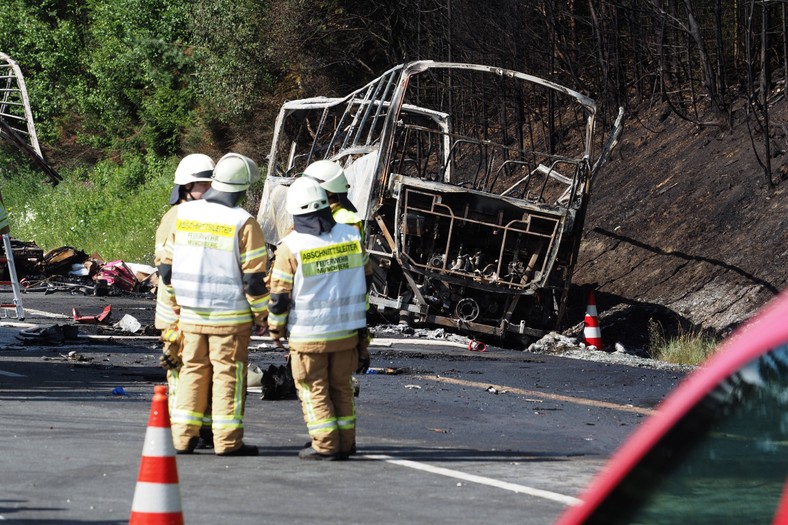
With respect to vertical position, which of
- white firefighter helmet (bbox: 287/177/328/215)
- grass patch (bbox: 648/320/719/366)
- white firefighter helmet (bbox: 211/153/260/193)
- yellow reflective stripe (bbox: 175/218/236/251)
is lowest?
grass patch (bbox: 648/320/719/366)

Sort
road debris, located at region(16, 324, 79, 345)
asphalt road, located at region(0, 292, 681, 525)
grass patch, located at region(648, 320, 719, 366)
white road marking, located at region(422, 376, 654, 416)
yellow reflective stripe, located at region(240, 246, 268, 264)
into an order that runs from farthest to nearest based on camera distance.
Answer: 1. road debris, located at region(16, 324, 79, 345)
2. grass patch, located at region(648, 320, 719, 366)
3. white road marking, located at region(422, 376, 654, 416)
4. yellow reflective stripe, located at region(240, 246, 268, 264)
5. asphalt road, located at region(0, 292, 681, 525)

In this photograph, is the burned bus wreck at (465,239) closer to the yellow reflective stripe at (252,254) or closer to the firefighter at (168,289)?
the firefighter at (168,289)

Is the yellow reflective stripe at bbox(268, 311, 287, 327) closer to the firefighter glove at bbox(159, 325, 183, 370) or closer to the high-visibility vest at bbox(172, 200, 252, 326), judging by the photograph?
the high-visibility vest at bbox(172, 200, 252, 326)

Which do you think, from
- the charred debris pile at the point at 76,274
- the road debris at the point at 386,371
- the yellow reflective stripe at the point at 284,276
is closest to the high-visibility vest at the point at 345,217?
the yellow reflective stripe at the point at 284,276

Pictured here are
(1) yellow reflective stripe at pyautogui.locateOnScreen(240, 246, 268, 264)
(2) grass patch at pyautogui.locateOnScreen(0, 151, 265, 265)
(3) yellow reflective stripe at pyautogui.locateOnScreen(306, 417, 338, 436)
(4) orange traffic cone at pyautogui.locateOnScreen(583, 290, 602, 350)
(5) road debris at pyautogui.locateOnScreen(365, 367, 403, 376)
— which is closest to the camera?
(3) yellow reflective stripe at pyautogui.locateOnScreen(306, 417, 338, 436)

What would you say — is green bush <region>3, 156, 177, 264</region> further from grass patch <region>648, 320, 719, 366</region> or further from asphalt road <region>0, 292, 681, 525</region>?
asphalt road <region>0, 292, 681, 525</region>

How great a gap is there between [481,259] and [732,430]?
14.6 meters

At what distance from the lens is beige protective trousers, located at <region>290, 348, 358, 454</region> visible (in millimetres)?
7754

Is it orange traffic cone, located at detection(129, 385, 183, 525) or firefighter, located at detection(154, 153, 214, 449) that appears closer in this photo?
orange traffic cone, located at detection(129, 385, 183, 525)

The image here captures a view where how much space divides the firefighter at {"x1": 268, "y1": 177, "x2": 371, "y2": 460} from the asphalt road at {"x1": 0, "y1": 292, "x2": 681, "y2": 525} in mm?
260

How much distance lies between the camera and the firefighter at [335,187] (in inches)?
332

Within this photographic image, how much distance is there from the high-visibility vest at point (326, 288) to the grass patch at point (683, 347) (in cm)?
712

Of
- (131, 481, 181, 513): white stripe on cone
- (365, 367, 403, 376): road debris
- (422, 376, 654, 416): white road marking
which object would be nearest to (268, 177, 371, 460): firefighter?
(131, 481, 181, 513): white stripe on cone

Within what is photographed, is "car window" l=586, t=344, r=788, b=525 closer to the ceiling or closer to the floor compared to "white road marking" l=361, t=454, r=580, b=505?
closer to the ceiling
